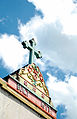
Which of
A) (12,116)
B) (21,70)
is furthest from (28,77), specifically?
(12,116)

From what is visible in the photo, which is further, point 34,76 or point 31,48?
point 31,48

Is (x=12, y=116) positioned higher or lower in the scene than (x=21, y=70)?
lower

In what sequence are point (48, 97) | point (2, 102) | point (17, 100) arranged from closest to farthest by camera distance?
point (2, 102)
point (17, 100)
point (48, 97)

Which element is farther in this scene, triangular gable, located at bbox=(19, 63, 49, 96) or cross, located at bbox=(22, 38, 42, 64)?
cross, located at bbox=(22, 38, 42, 64)

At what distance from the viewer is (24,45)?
13984mm

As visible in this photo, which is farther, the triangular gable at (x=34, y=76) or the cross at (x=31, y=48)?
the cross at (x=31, y=48)

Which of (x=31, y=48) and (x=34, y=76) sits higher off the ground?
(x=31, y=48)

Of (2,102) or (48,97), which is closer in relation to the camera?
(2,102)

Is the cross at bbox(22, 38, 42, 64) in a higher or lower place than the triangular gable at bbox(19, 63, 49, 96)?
higher

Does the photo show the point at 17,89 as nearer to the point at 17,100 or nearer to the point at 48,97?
the point at 17,100

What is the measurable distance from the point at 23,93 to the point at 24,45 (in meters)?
2.72

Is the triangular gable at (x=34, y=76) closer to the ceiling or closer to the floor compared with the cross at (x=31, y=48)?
closer to the floor

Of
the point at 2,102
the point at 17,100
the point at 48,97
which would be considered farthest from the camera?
the point at 48,97

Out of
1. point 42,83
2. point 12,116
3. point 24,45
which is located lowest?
point 12,116
